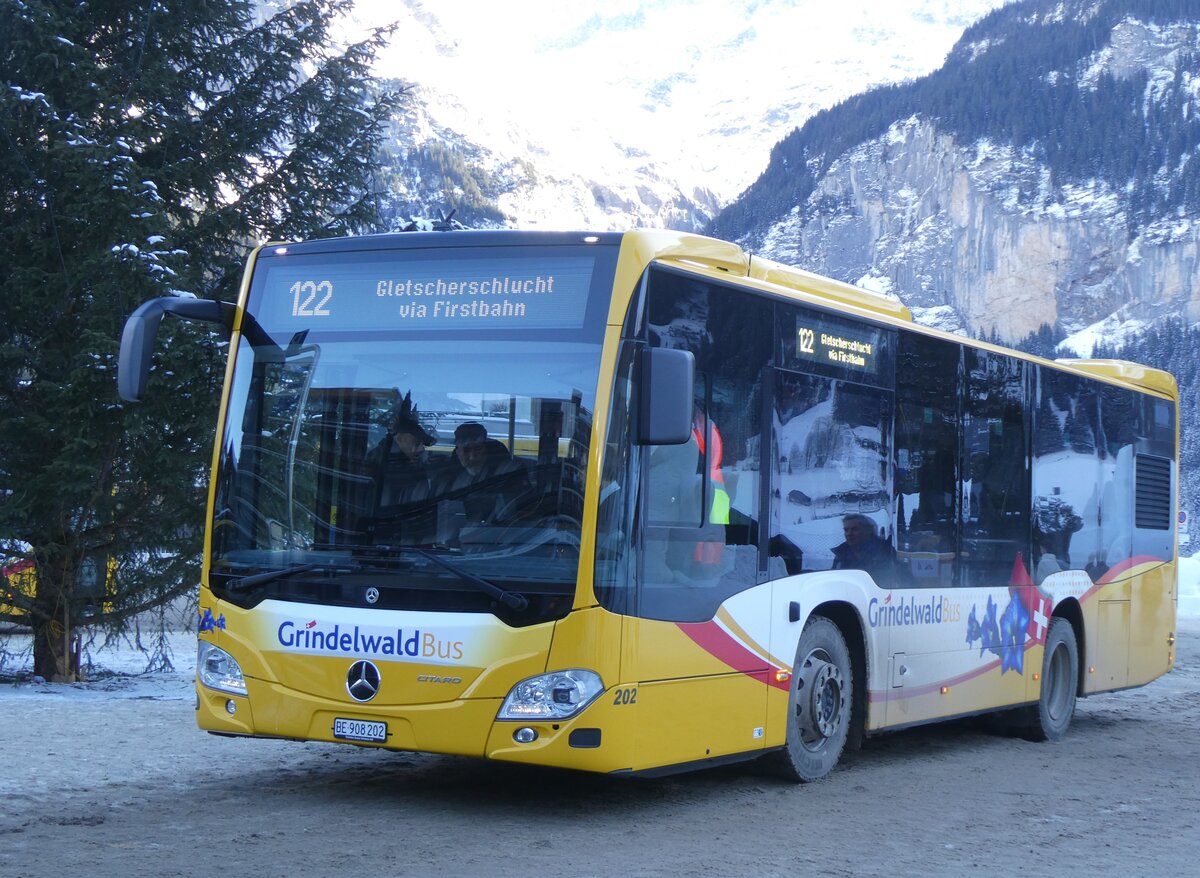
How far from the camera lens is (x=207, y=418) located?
42.8 feet

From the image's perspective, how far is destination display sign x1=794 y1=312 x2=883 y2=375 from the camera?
9078 millimetres

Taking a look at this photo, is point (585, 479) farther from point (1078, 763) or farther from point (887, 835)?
point (1078, 763)

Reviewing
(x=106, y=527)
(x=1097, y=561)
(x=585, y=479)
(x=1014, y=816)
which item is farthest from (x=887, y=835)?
(x=106, y=527)

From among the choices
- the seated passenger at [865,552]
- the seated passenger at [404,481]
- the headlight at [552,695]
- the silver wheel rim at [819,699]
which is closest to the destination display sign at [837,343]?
the seated passenger at [865,552]

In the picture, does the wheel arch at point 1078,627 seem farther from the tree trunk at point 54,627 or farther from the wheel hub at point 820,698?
the tree trunk at point 54,627

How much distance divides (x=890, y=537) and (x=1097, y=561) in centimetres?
389

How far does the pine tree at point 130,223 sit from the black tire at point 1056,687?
22.4 feet

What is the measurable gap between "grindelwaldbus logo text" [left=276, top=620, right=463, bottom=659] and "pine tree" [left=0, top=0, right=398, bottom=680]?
17.6 ft

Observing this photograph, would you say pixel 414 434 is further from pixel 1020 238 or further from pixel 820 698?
pixel 1020 238

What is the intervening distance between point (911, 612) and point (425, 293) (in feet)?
13.1

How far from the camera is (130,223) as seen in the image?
42.5 ft

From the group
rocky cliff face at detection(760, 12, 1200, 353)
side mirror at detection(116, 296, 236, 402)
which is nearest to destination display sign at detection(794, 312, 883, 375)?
side mirror at detection(116, 296, 236, 402)

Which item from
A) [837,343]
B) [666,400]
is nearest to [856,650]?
[837,343]

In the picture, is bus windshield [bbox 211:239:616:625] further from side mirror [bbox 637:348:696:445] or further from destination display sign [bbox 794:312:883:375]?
destination display sign [bbox 794:312:883:375]
